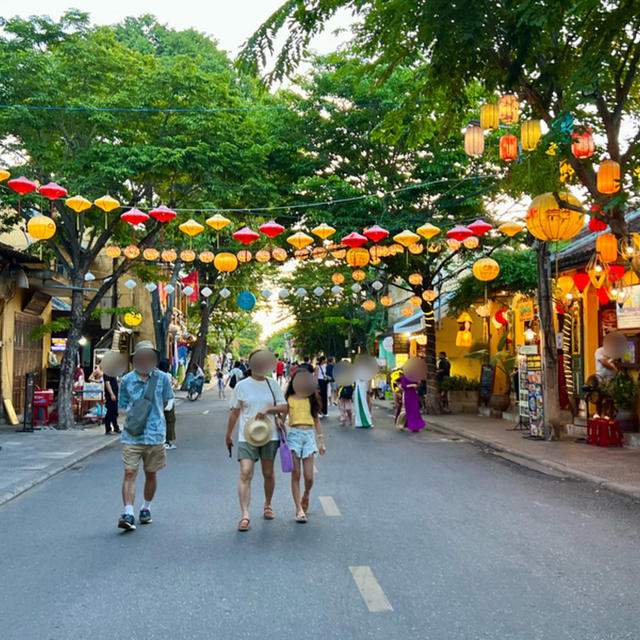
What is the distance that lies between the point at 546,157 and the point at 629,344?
7.84 m

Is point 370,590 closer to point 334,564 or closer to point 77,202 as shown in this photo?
point 334,564

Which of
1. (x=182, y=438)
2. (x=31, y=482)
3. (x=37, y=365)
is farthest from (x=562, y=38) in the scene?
(x=37, y=365)

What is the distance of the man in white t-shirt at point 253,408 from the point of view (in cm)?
Result: 725

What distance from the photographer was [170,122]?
17938 mm

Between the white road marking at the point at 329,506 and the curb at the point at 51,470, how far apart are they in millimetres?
4048

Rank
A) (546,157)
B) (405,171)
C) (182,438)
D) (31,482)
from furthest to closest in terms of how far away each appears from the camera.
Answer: (405,171) < (182,438) < (31,482) < (546,157)

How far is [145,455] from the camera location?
289 inches

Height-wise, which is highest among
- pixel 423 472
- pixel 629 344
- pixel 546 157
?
pixel 546 157

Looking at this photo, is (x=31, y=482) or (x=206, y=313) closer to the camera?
(x=31, y=482)

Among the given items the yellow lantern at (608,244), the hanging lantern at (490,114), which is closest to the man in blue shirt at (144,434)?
the hanging lantern at (490,114)

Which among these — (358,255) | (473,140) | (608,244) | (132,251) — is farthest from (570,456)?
(132,251)

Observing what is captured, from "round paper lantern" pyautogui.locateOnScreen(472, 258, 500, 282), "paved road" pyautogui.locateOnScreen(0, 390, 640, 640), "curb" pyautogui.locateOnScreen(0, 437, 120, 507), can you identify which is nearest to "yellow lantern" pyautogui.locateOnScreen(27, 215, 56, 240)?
"curb" pyautogui.locateOnScreen(0, 437, 120, 507)

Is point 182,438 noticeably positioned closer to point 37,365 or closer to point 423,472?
point 423,472

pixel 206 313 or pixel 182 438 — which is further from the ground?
pixel 206 313
